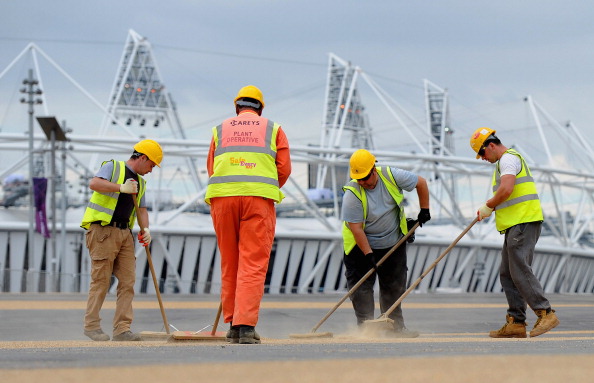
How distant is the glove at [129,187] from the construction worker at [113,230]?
1.8 inches

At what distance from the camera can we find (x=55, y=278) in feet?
62.0

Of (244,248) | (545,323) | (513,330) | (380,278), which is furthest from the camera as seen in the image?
(380,278)

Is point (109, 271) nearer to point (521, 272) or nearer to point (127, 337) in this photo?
point (127, 337)

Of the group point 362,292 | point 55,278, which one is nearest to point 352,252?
point 362,292

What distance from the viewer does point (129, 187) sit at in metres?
7.26

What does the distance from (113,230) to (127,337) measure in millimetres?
A: 952

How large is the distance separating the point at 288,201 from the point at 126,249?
53699 mm

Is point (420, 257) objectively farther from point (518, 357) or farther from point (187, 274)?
point (518, 357)

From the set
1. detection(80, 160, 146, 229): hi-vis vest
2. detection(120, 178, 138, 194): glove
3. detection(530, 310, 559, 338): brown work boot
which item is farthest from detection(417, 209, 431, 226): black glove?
detection(80, 160, 146, 229): hi-vis vest

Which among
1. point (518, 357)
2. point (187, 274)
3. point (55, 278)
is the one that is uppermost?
point (518, 357)

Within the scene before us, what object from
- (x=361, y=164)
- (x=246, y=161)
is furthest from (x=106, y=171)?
(x=361, y=164)

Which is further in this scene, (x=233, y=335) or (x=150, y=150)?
(x=150, y=150)

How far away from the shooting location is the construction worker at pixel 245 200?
6.05 metres

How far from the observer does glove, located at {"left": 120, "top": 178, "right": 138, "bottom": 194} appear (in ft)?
23.8
